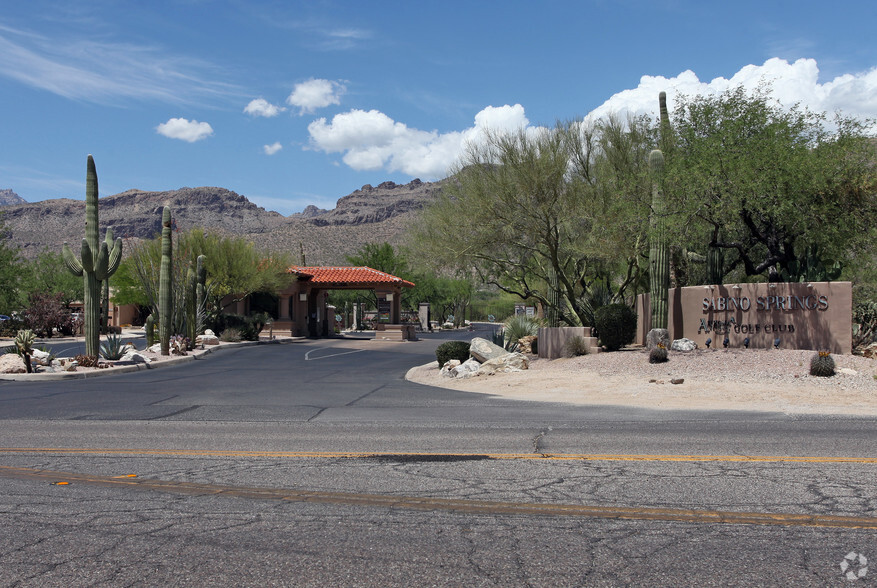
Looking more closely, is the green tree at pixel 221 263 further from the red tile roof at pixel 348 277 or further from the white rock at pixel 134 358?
the white rock at pixel 134 358

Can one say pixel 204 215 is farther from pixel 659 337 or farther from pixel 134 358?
pixel 659 337

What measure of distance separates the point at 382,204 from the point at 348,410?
164 m

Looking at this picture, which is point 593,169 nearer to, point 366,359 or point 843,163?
point 843,163

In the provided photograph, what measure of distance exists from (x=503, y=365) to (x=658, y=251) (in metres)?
5.52

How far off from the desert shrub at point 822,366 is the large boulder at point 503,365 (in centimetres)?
753

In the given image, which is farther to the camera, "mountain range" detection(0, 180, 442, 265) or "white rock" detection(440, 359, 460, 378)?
"mountain range" detection(0, 180, 442, 265)

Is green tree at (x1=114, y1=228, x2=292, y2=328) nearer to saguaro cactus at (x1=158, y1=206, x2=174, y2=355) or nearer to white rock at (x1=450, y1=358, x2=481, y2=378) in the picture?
saguaro cactus at (x1=158, y1=206, x2=174, y2=355)

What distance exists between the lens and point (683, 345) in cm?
2116

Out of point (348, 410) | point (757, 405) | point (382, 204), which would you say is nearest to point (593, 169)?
point (757, 405)

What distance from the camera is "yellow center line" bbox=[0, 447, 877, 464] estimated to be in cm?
805

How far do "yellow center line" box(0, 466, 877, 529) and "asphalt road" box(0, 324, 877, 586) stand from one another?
27 millimetres

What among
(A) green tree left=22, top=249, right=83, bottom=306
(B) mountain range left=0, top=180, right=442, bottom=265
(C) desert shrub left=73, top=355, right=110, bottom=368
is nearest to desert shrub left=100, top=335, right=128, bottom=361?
(C) desert shrub left=73, top=355, right=110, bottom=368

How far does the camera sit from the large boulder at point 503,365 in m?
21.4

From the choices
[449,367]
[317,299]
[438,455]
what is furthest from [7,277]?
[438,455]
